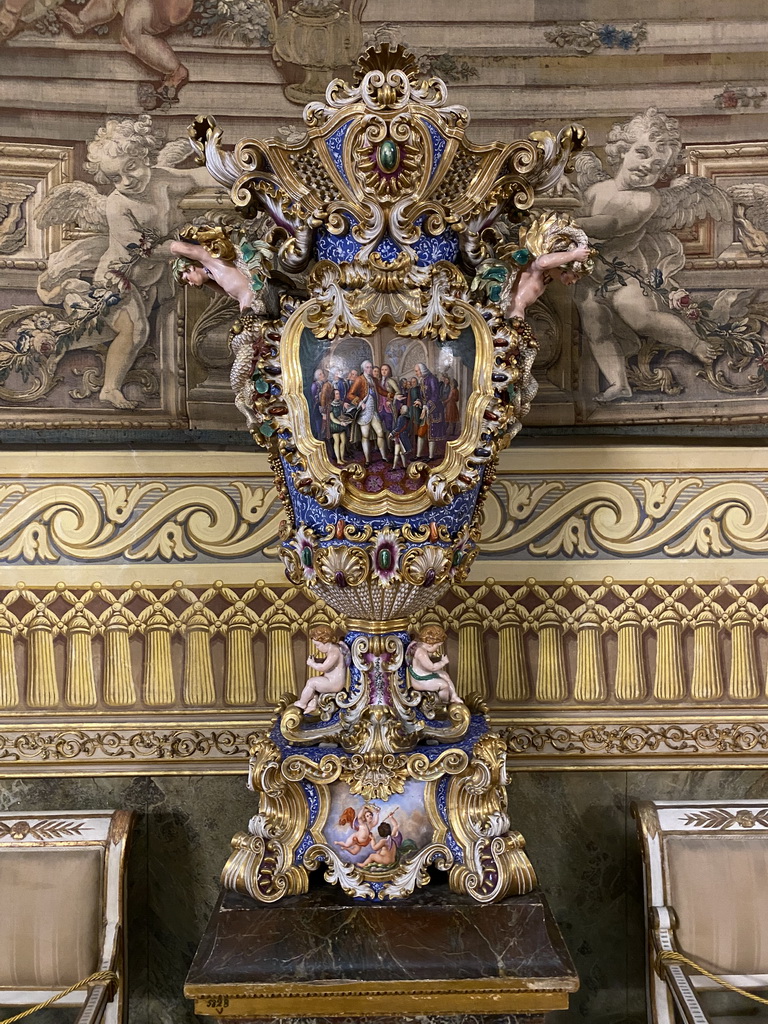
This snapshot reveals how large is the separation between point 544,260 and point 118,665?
2141mm

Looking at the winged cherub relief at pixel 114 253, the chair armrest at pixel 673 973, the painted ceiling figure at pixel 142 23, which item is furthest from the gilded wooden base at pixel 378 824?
the painted ceiling figure at pixel 142 23

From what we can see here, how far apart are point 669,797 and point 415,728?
52.1 inches

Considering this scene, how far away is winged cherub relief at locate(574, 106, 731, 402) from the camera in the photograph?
369cm

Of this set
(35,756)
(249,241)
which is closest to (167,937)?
(35,756)

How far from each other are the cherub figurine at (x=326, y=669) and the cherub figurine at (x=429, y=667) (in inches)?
8.0

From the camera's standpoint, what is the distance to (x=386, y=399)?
2.79 metres

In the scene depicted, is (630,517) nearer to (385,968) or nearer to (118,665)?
(385,968)

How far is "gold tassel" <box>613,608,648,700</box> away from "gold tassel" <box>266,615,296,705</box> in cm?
124

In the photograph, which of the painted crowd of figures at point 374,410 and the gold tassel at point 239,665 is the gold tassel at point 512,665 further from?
the painted crowd of figures at point 374,410

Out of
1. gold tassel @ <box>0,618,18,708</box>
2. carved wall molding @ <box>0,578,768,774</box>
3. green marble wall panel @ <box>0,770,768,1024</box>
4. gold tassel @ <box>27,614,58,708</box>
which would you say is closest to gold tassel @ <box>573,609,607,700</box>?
carved wall molding @ <box>0,578,768,774</box>

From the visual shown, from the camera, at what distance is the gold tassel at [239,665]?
3623 millimetres

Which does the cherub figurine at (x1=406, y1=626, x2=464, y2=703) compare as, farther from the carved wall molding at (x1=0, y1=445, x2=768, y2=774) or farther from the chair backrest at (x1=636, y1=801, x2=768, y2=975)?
the chair backrest at (x1=636, y1=801, x2=768, y2=975)

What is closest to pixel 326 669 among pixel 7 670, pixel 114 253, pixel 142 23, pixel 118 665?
pixel 118 665

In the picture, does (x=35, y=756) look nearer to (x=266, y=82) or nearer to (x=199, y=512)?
(x=199, y=512)
